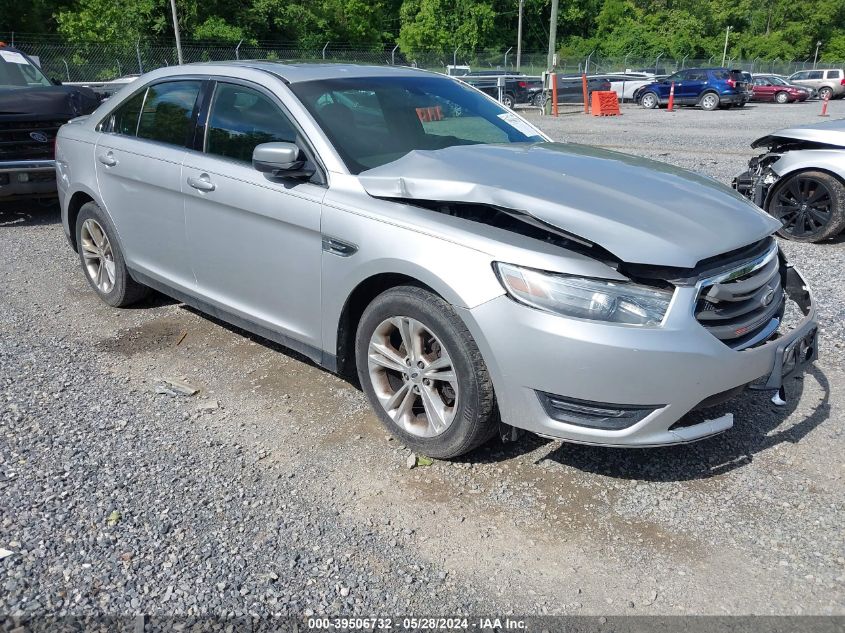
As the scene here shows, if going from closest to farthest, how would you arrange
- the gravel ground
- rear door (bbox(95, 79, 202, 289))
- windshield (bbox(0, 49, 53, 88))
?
the gravel ground
rear door (bbox(95, 79, 202, 289))
windshield (bbox(0, 49, 53, 88))

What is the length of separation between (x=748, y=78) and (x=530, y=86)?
1012 cm

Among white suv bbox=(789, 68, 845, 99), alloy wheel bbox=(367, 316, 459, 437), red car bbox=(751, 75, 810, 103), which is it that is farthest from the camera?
white suv bbox=(789, 68, 845, 99)

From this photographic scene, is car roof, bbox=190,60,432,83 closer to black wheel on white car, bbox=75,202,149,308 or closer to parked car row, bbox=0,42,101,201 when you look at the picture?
black wheel on white car, bbox=75,202,149,308

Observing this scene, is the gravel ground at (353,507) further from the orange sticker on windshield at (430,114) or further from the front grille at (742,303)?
the orange sticker on windshield at (430,114)

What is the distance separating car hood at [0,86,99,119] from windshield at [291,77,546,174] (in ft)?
18.1

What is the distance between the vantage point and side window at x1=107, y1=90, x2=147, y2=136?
4.75 metres

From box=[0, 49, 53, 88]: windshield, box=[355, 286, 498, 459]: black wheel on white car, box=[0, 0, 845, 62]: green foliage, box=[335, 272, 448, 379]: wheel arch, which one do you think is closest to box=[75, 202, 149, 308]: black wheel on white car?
box=[335, 272, 448, 379]: wheel arch

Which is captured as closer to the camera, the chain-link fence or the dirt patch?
the dirt patch

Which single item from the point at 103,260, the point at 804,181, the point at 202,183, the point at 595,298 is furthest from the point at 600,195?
the point at 804,181

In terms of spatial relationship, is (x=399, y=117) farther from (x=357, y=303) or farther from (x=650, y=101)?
(x=650, y=101)

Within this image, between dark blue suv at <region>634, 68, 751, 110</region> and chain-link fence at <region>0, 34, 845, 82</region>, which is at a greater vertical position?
chain-link fence at <region>0, 34, 845, 82</region>

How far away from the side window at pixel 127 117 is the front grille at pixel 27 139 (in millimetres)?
3570

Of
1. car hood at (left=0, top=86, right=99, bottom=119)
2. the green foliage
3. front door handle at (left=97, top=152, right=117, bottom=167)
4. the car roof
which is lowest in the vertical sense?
front door handle at (left=97, top=152, right=117, bottom=167)

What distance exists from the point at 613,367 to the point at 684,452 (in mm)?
1000
